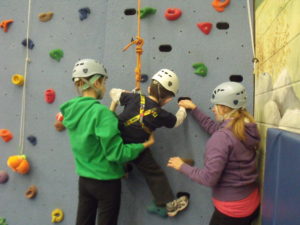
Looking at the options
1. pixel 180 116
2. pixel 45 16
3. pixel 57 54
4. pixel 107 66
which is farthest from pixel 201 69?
pixel 45 16

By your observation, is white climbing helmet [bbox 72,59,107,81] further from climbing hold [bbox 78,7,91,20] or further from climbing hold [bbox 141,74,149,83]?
climbing hold [bbox 78,7,91,20]

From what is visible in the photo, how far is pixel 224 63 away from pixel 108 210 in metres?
1.25

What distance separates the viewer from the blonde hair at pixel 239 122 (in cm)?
136

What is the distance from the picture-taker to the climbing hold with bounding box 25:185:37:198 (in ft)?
6.96

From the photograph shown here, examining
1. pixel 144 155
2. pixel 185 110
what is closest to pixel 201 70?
pixel 185 110

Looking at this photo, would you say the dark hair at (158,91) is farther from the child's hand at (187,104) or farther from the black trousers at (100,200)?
the black trousers at (100,200)

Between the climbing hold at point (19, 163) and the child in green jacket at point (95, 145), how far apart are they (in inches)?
28.7

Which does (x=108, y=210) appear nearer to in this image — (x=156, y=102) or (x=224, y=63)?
(x=156, y=102)

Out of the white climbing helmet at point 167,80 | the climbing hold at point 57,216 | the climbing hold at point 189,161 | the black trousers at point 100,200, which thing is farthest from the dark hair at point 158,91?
the climbing hold at point 57,216

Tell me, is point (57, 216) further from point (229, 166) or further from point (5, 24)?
point (5, 24)

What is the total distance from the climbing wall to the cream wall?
0.48 feet

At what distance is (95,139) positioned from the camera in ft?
4.95

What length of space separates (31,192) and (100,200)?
0.88 meters

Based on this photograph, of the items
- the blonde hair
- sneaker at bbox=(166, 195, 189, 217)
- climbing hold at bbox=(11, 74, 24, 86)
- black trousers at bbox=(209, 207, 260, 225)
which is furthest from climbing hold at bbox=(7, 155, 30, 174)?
the blonde hair
